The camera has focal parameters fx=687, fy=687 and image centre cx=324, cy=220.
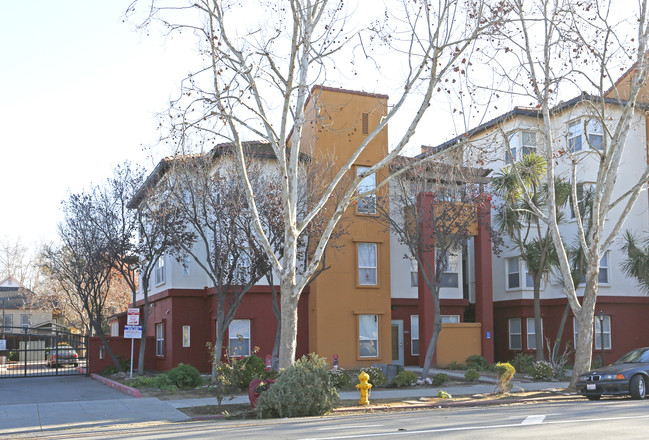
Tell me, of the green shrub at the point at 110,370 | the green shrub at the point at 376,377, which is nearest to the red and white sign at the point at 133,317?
the green shrub at the point at 110,370

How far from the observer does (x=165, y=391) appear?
66.7ft

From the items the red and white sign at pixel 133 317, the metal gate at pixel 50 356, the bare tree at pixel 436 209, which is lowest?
the metal gate at pixel 50 356

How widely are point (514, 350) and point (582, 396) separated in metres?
13.7

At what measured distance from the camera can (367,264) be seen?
28.1 m

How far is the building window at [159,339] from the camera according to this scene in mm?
29062

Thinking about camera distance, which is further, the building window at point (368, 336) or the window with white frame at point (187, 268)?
the building window at point (368, 336)

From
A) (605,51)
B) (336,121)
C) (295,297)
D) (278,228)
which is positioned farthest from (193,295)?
(605,51)

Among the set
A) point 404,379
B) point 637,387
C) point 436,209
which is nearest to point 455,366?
point 404,379

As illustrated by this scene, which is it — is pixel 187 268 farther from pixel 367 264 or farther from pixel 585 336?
pixel 585 336

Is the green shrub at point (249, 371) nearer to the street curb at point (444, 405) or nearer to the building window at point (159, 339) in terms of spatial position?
the street curb at point (444, 405)

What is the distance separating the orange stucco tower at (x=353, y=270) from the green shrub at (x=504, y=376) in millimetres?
8713

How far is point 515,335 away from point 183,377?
1779cm

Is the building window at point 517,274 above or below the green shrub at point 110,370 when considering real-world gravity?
above

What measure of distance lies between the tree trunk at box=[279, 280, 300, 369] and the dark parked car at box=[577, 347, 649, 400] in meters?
7.74
